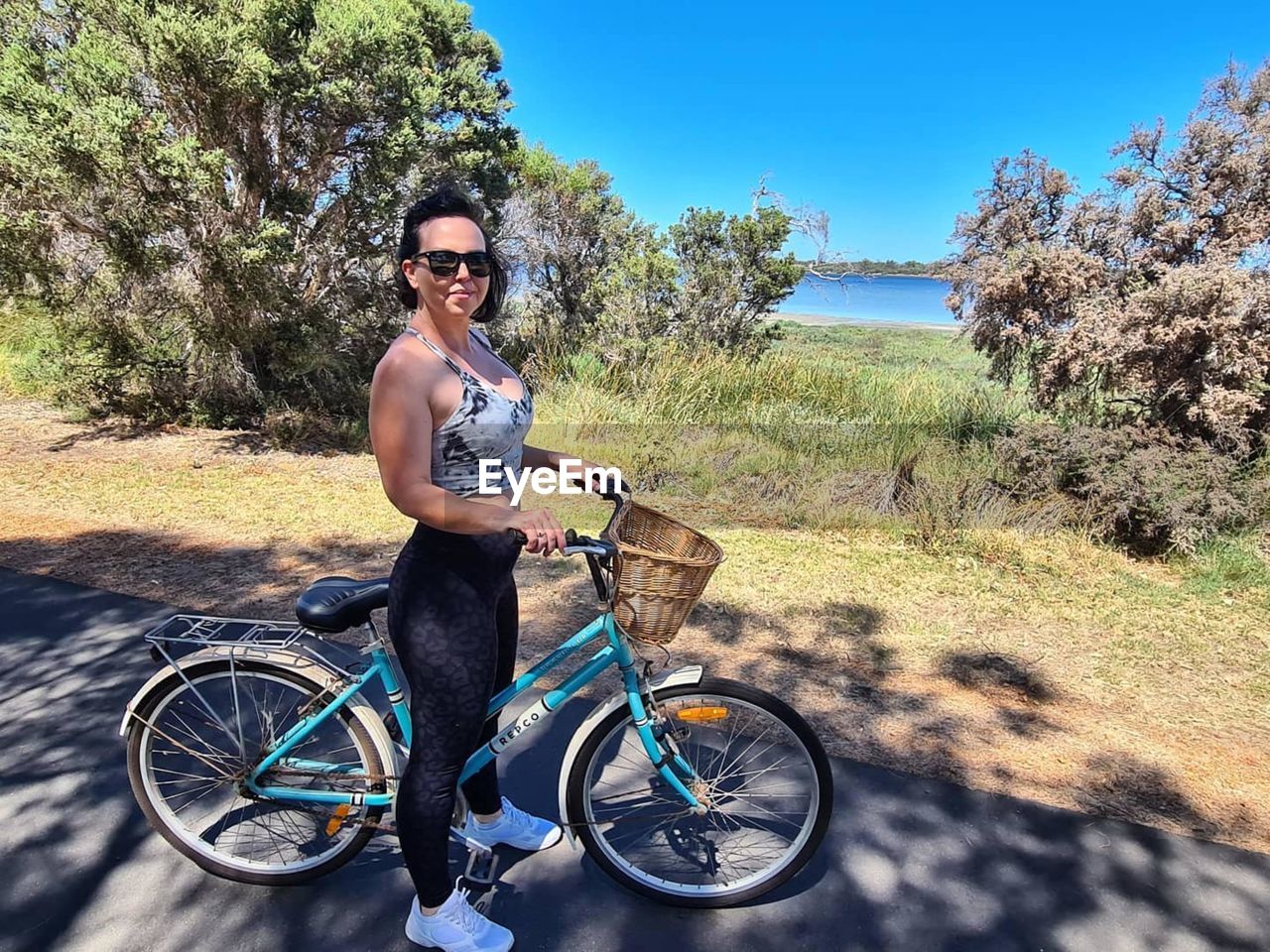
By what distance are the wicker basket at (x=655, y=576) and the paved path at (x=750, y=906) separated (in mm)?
981

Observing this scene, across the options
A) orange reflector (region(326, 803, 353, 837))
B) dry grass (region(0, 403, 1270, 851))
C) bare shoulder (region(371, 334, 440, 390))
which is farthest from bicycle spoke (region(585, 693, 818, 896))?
bare shoulder (region(371, 334, 440, 390))

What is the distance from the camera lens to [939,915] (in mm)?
2242

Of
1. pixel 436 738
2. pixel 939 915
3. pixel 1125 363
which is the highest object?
pixel 1125 363

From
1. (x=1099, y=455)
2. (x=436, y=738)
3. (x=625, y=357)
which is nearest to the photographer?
(x=436, y=738)

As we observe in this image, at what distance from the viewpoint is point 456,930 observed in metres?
2.01

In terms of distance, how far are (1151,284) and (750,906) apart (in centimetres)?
614

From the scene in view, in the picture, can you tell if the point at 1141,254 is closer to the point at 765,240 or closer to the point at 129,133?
the point at 765,240

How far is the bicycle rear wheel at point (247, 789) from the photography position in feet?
7.31

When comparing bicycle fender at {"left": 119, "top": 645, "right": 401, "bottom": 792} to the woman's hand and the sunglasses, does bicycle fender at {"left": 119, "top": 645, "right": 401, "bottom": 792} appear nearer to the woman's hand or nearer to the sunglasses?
the woman's hand

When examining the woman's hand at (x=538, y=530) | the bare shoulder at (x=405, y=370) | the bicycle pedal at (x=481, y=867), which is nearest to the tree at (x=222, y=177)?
the bare shoulder at (x=405, y=370)

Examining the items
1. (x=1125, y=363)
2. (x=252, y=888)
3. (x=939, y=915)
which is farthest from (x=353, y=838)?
(x=1125, y=363)

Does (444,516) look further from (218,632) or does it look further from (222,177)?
(222,177)

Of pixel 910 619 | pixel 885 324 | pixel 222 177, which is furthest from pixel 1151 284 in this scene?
pixel 885 324

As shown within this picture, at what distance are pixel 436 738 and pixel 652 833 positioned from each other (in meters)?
1.00
